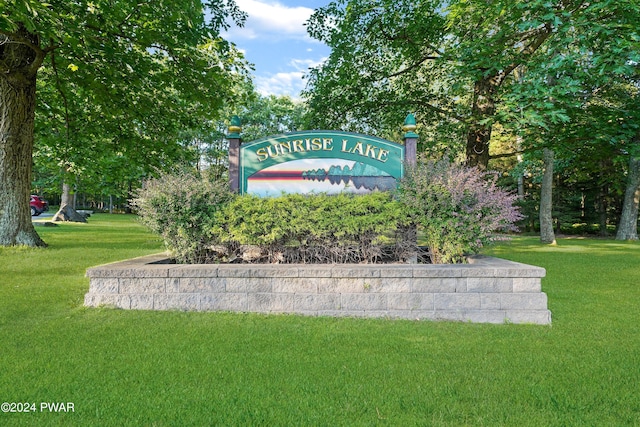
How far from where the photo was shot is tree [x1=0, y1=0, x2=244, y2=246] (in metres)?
7.65

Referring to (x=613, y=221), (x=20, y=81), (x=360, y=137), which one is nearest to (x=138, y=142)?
(x=20, y=81)

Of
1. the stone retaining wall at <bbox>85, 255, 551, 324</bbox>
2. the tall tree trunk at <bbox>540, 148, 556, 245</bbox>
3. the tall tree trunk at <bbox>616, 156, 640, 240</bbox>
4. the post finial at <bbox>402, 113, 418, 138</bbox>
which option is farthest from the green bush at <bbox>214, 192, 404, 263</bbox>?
the tall tree trunk at <bbox>616, 156, 640, 240</bbox>

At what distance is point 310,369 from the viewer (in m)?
2.81

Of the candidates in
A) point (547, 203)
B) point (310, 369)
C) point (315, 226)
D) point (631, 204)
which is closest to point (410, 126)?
point (315, 226)

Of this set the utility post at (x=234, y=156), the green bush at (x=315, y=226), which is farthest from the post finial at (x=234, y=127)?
the green bush at (x=315, y=226)

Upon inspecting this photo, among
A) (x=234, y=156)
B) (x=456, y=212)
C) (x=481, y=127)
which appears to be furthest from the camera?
(x=481, y=127)

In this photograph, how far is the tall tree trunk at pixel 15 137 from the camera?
8320mm

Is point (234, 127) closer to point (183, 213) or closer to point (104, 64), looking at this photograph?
point (183, 213)

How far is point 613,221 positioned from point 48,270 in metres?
32.0

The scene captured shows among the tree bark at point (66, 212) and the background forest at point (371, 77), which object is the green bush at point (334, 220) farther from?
the tree bark at point (66, 212)

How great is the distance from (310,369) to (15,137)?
9.23m

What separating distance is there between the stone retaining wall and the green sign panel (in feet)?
5.77

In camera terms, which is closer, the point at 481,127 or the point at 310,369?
the point at 310,369

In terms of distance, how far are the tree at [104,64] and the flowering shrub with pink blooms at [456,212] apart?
20.2 feet
